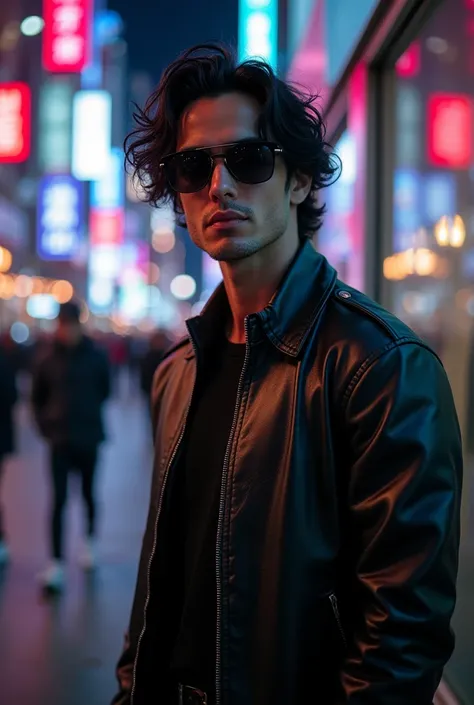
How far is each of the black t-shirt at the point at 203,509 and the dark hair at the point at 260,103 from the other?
461 millimetres

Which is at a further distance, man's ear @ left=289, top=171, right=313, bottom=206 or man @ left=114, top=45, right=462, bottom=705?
man's ear @ left=289, top=171, right=313, bottom=206

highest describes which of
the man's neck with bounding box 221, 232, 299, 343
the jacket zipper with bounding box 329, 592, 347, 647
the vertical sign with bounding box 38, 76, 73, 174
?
the vertical sign with bounding box 38, 76, 73, 174

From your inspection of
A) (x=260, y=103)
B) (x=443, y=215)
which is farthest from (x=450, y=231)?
(x=260, y=103)

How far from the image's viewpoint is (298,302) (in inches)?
61.1

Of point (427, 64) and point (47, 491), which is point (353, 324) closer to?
point (427, 64)

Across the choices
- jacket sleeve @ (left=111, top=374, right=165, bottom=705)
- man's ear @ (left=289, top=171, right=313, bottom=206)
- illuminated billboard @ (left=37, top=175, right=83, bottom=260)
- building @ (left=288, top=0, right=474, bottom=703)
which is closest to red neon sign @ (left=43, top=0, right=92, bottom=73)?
building @ (left=288, top=0, right=474, bottom=703)

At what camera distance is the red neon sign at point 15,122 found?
9805mm

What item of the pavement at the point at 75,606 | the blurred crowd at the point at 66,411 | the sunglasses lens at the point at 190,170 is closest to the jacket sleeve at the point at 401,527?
the sunglasses lens at the point at 190,170

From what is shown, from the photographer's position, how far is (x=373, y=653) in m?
1.23

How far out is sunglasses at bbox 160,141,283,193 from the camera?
159 cm

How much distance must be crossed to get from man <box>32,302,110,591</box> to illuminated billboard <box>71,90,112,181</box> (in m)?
6.20

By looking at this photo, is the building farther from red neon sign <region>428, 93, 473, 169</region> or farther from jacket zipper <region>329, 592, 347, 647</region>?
jacket zipper <region>329, 592, 347, 647</region>

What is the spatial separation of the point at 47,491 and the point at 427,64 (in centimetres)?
587

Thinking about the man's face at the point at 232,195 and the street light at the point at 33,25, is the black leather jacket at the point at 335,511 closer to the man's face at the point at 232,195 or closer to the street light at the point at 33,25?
the man's face at the point at 232,195
